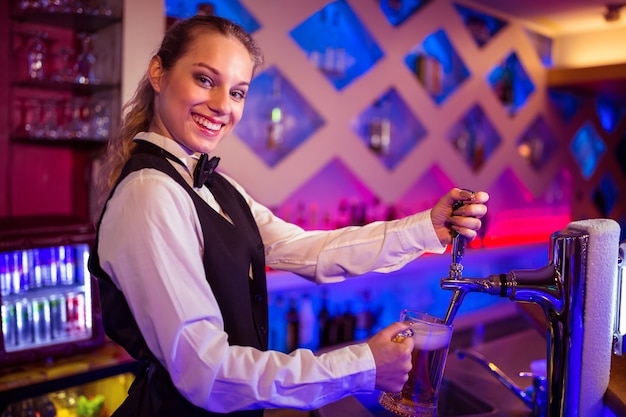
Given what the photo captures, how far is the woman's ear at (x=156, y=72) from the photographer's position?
4.09 feet

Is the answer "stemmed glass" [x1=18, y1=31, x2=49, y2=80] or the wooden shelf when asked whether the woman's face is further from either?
the wooden shelf

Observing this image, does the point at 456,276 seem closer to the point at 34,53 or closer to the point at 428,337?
the point at 428,337

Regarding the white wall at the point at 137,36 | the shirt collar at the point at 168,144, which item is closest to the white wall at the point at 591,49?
the white wall at the point at 137,36

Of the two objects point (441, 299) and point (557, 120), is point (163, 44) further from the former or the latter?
point (557, 120)

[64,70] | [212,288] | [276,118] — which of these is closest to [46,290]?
[64,70]

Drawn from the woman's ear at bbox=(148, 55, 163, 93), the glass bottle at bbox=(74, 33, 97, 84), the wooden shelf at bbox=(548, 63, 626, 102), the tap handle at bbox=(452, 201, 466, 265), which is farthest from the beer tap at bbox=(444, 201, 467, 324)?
the wooden shelf at bbox=(548, 63, 626, 102)

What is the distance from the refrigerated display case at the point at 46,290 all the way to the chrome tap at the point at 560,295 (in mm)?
1604

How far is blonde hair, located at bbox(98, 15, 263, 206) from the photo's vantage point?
1196 millimetres

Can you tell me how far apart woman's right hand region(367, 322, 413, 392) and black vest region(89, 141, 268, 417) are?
343 mm

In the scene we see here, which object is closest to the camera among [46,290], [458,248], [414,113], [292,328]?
[458,248]

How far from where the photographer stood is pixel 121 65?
7.54 feet

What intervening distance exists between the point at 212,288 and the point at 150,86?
1.70 ft

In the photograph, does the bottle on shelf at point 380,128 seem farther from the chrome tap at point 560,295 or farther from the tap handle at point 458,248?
the chrome tap at point 560,295

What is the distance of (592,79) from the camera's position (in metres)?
4.07
